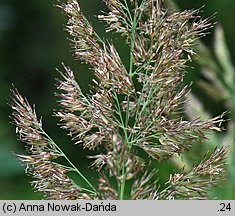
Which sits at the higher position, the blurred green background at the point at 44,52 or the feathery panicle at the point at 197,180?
the blurred green background at the point at 44,52

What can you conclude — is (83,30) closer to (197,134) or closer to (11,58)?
(197,134)

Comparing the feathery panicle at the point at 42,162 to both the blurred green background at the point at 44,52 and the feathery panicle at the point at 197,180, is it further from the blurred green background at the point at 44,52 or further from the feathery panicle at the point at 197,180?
the blurred green background at the point at 44,52

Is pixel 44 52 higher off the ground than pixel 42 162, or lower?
higher

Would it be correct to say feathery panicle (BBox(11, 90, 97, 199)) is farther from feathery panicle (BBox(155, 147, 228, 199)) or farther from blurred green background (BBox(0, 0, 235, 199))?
blurred green background (BBox(0, 0, 235, 199))

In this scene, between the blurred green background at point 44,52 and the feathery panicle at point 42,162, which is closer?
the feathery panicle at point 42,162

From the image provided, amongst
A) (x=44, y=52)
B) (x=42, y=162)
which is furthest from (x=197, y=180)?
(x=44, y=52)

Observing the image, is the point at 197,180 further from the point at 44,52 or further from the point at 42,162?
the point at 44,52

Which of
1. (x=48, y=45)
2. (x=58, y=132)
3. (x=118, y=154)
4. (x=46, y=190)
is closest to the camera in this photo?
(x=118, y=154)

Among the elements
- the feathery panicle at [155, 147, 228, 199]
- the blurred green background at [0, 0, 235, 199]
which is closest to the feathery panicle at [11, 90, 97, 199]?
the feathery panicle at [155, 147, 228, 199]

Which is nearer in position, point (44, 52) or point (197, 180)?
point (197, 180)

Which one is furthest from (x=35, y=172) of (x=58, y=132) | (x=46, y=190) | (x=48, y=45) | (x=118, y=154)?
(x=48, y=45)

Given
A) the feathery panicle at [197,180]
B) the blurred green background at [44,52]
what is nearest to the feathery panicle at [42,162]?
the feathery panicle at [197,180]
